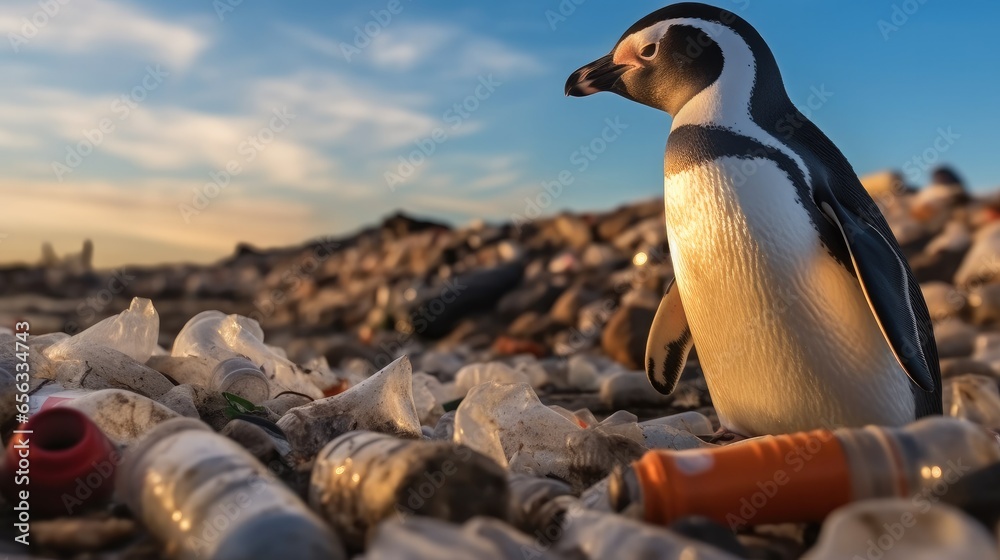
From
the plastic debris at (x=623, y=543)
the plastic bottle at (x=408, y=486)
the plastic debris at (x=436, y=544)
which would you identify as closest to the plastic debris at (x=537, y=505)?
the plastic bottle at (x=408, y=486)

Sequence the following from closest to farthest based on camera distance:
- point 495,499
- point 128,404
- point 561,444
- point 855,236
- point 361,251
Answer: point 495,499 → point 128,404 → point 561,444 → point 855,236 → point 361,251

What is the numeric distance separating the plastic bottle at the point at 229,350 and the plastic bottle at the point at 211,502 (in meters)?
1.22

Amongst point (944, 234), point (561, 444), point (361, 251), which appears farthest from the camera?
point (361, 251)

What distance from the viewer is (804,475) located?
178 cm

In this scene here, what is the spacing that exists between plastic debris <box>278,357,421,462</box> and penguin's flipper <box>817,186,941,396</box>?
1.46m

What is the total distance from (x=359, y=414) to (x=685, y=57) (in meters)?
1.71

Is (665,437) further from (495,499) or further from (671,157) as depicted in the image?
(495,499)

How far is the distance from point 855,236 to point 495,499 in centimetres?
169

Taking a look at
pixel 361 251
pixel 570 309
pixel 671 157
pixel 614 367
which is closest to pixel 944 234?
pixel 570 309

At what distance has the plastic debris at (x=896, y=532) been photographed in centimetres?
132

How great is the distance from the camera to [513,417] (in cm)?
267

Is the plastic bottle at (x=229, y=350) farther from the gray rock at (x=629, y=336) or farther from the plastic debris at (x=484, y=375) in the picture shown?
the gray rock at (x=629, y=336)
